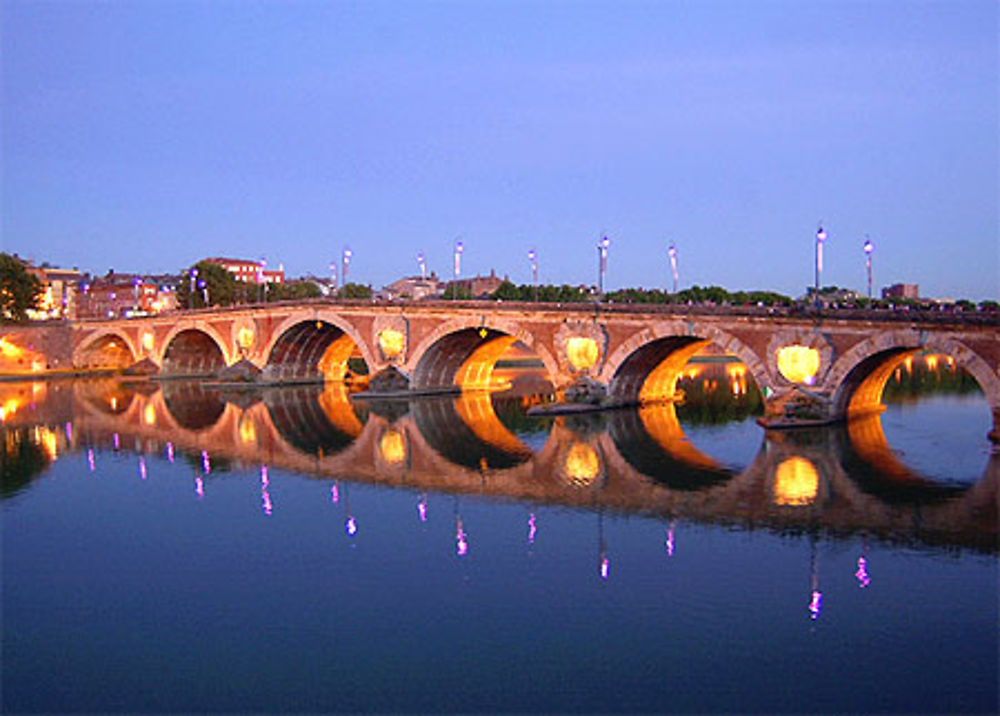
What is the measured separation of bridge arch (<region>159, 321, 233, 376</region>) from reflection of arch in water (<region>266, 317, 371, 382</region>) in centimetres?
1100

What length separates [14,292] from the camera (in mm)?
98000

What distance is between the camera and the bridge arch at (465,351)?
54.6 m

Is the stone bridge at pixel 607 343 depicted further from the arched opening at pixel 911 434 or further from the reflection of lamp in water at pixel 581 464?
the reflection of lamp in water at pixel 581 464

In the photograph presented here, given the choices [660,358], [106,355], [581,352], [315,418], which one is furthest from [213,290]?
[660,358]

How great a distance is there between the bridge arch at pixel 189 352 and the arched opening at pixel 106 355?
30.6 feet

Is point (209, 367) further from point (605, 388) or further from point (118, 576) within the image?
point (118, 576)

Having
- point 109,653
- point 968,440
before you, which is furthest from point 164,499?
point 968,440

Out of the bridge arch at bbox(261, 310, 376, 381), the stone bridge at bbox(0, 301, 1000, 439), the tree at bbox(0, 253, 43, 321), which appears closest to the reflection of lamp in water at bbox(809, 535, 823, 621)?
the stone bridge at bbox(0, 301, 1000, 439)

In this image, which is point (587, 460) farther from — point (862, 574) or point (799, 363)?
point (862, 574)

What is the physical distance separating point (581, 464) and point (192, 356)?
59.2m

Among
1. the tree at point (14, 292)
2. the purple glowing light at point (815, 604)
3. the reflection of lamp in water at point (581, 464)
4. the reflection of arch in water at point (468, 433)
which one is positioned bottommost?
the purple glowing light at point (815, 604)

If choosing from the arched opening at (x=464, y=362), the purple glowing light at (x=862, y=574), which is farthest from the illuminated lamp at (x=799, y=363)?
the purple glowing light at (x=862, y=574)

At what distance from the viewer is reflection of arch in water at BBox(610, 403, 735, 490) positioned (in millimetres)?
34062

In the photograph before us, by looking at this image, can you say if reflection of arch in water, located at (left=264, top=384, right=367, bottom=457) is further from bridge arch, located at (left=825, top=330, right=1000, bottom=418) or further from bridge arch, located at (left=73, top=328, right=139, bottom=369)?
bridge arch, located at (left=73, top=328, right=139, bottom=369)
